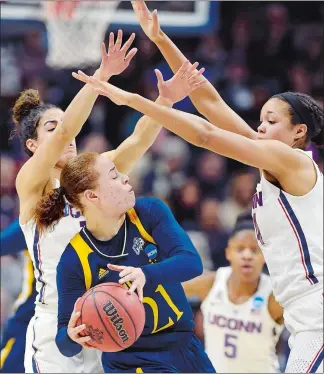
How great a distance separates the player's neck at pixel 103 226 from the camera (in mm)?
3895

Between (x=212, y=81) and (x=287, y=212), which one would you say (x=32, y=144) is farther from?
Result: (x=212, y=81)

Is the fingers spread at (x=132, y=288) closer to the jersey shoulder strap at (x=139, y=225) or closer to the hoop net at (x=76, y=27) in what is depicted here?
the jersey shoulder strap at (x=139, y=225)

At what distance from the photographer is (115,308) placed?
363cm

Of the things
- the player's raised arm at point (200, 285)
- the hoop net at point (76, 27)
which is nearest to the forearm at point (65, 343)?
the player's raised arm at point (200, 285)

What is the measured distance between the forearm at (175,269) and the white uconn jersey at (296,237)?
365 mm

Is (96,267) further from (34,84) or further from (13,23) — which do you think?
(34,84)

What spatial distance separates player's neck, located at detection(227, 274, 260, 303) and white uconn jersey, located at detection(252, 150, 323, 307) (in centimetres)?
172

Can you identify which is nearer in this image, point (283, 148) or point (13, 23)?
point (283, 148)

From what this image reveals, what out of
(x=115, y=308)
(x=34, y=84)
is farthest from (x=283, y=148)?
A: (x=34, y=84)

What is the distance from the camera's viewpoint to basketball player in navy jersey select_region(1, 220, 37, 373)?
5008 mm

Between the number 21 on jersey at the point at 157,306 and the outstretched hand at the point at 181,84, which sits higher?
the outstretched hand at the point at 181,84

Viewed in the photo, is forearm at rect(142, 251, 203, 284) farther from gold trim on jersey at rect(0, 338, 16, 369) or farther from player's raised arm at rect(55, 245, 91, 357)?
gold trim on jersey at rect(0, 338, 16, 369)

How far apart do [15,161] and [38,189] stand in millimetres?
4544

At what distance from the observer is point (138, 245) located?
3.87 m
